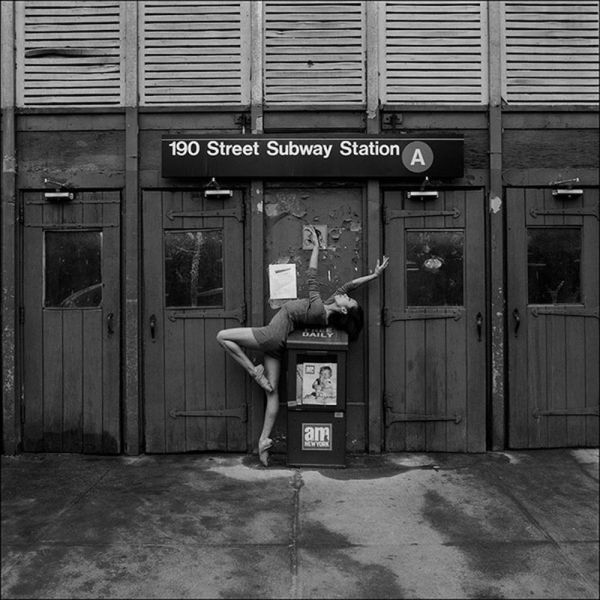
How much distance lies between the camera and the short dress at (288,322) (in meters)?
5.51

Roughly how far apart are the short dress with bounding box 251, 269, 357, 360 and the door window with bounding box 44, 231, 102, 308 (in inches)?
72.2

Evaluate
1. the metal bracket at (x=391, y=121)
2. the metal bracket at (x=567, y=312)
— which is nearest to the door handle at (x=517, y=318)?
the metal bracket at (x=567, y=312)

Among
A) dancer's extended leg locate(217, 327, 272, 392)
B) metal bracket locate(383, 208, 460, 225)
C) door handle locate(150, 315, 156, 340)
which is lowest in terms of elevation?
dancer's extended leg locate(217, 327, 272, 392)

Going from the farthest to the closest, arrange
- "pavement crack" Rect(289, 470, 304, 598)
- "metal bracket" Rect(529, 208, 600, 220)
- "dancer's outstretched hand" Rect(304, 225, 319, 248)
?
"metal bracket" Rect(529, 208, 600, 220) → "dancer's outstretched hand" Rect(304, 225, 319, 248) → "pavement crack" Rect(289, 470, 304, 598)

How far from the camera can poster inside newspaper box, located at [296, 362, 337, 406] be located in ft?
17.8

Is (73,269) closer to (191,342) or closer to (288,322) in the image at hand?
(191,342)

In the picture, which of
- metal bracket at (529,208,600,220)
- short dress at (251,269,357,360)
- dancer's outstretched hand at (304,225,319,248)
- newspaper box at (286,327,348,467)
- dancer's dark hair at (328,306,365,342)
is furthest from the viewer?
metal bracket at (529,208,600,220)

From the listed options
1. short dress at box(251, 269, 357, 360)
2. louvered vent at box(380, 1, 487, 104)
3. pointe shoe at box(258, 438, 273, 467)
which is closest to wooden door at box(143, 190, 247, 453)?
pointe shoe at box(258, 438, 273, 467)

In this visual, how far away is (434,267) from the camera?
19.8ft

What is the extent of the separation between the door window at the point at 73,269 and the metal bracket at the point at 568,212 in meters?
4.54

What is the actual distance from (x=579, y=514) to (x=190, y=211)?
4.47m

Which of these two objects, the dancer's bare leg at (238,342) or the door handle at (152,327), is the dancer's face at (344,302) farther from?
the door handle at (152,327)

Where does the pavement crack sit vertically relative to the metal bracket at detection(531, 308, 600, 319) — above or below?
below

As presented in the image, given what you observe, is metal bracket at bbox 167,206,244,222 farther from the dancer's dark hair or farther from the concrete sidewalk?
the concrete sidewalk
